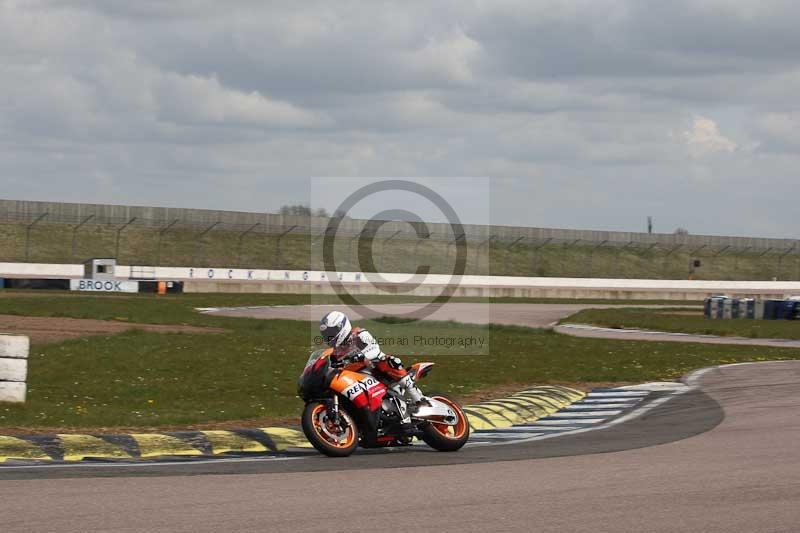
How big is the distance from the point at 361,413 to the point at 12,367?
5.29 metres

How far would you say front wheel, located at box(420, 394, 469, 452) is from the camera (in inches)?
430

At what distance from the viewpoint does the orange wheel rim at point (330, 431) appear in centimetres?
1039

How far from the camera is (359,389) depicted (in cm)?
1070

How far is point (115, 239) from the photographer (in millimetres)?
71500

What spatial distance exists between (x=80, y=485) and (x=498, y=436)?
5.58m

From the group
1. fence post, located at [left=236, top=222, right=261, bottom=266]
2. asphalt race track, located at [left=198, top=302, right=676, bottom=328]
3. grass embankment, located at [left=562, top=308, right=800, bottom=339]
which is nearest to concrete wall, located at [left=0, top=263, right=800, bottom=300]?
fence post, located at [left=236, top=222, right=261, bottom=266]

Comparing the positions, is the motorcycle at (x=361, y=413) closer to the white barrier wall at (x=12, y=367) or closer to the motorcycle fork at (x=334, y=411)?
the motorcycle fork at (x=334, y=411)

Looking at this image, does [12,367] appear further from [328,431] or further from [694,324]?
[694,324]

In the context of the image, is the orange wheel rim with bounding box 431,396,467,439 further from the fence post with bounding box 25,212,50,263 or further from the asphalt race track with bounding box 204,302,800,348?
the fence post with bounding box 25,212,50,263

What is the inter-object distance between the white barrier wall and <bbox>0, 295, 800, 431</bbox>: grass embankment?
0.75ft

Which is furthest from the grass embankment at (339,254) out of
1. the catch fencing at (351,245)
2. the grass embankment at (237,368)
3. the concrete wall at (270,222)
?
the grass embankment at (237,368)

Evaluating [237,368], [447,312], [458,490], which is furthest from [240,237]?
[458,490]

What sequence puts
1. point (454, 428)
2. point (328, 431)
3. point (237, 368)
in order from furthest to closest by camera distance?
1. point (237, 368)
2. point (454, 428)
3. point (328, 431)

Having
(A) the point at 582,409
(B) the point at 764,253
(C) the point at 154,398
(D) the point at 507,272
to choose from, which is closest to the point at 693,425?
(A) the point at 582,409
